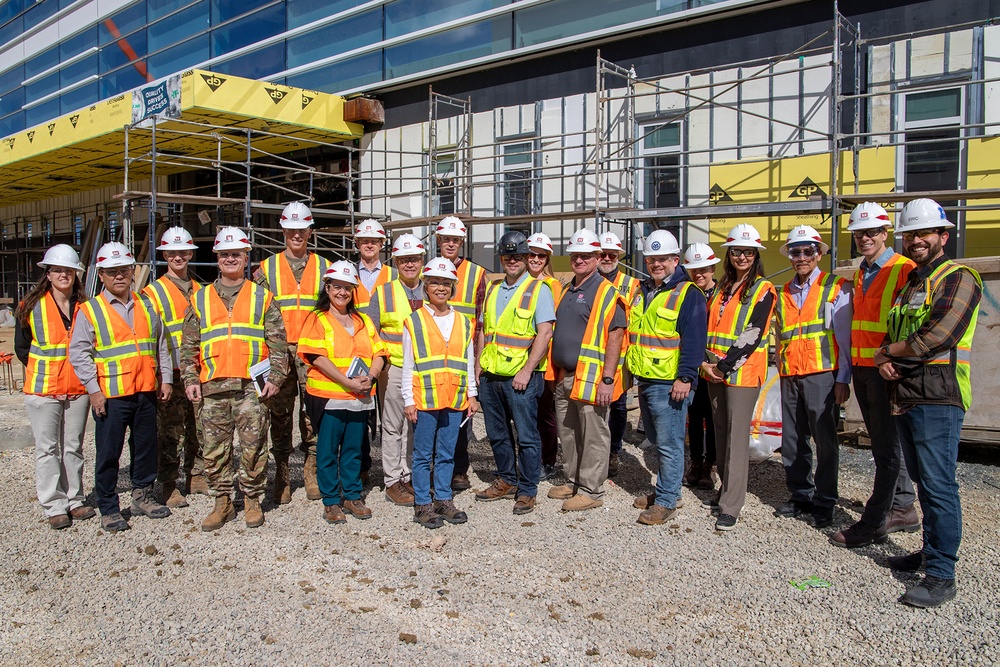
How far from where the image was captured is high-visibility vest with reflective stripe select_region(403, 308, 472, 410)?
4.98m

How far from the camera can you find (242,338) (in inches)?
196

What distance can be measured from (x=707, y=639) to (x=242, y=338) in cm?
341

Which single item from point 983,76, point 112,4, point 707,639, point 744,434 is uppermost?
point 112,4

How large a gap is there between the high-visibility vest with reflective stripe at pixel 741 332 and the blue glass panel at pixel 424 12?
27.9 ft

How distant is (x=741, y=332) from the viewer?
4879 millimetres

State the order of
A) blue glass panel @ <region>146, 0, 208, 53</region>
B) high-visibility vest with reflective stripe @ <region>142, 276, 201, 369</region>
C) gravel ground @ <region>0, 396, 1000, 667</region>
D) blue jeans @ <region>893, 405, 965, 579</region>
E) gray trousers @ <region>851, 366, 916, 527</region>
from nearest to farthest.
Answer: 1. gravel ground @ <region>0, 396, 1000, 667</region>
2. blue jeans @ <region>893, 405, 965, 579</region>
3. gray trousers @ <region>851, 366, 916, 527</region>
4. high-visibility vest with reflective stripe @ <region>142, 276, 201, 369</region>
5. blue glass panel @ <region>146, 0, 208, 53</region>

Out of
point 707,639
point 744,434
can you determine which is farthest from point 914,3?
point 707,639

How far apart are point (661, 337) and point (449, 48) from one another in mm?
8987

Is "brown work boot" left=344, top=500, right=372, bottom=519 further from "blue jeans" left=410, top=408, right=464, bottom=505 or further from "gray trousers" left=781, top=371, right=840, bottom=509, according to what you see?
"gray trousers" left=781, top=371, right=840, bottom=509

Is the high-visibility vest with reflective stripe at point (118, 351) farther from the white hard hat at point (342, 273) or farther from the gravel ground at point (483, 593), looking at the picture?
the white hard hat at point (342, 273)

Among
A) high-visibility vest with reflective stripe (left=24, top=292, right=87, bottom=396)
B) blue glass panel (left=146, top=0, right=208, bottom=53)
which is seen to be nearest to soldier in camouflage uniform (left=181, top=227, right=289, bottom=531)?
high-visibility vest with reflective stripe (left=24, top=292, right=87, bottom=396)

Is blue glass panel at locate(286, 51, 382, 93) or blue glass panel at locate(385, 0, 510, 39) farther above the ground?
blue glass panel at locate(385, 0, 510, 39)

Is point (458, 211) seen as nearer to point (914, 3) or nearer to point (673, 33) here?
point (673, 33)

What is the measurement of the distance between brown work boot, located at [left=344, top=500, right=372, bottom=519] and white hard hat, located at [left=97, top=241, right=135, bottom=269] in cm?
227
